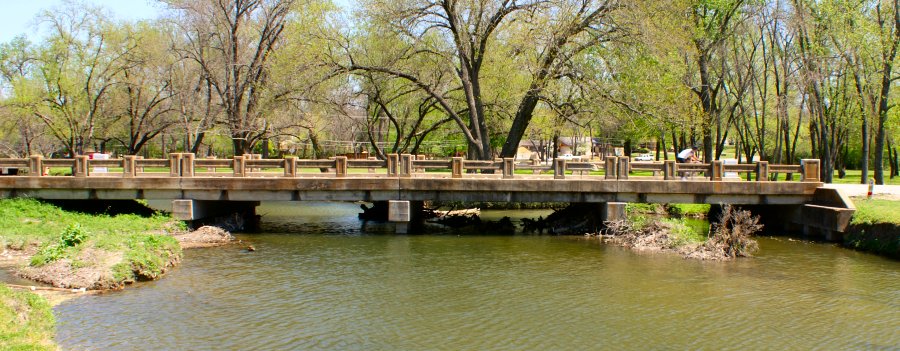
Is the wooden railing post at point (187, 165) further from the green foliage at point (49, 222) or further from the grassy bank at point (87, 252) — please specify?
the grassy bank at point (87, 252)

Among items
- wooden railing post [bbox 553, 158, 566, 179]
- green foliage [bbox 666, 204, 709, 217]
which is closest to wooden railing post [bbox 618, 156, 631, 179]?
wooden railing post [bbox 553, 158, 566, 179]

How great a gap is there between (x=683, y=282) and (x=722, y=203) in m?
8.14

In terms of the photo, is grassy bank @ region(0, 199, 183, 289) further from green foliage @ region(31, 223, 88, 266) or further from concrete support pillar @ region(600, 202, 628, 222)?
concrete support pillar @ region(600, 202, 628, 222)

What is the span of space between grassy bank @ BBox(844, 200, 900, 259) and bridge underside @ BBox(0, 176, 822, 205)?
7.22 ft

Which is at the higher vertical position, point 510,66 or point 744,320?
point 510,66

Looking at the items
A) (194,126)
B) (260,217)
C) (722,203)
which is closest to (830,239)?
(722,203)

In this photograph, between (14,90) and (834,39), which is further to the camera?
(14,90)

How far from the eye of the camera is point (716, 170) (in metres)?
23.0

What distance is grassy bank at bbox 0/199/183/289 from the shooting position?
14.6 m

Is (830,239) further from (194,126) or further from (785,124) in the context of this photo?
(194,126)

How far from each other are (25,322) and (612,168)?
56.8 ft

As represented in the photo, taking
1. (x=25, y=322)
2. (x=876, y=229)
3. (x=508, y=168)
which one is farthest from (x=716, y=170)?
(x=25, y=322)

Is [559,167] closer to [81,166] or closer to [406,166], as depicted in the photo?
[406,166]

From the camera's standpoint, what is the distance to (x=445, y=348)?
1121cm
